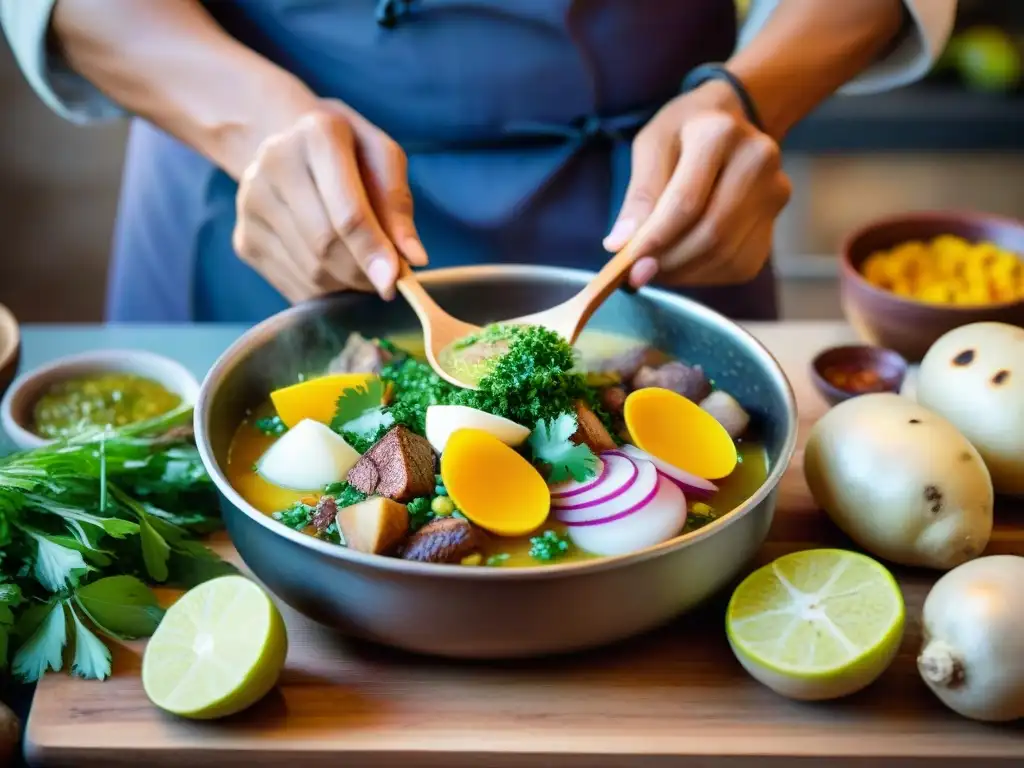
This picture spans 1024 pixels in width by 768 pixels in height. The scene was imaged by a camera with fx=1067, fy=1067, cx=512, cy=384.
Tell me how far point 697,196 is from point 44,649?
0.99m

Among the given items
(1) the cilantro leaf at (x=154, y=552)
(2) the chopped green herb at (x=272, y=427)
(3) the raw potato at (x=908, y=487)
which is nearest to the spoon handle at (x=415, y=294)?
(2) the chopped green herb at (x=272, y=427)

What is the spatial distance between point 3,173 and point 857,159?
3436 millimetres

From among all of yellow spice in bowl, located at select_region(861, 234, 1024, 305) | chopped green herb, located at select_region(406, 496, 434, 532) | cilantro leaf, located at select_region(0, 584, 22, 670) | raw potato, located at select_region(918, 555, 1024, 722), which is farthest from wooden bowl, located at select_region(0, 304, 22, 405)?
yellow spice in bowl, located at select_region(861, 234, 1024, 305)

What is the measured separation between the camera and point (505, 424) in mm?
1257

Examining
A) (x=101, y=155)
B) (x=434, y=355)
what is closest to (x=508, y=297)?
(x=434, y=355)

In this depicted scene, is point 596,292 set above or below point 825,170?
above

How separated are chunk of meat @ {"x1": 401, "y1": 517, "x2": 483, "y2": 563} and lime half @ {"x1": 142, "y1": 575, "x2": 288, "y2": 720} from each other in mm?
159

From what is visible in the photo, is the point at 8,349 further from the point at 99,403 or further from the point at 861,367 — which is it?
the point at 861,367

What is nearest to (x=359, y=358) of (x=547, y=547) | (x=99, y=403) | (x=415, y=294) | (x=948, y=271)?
(x=415, y=294)

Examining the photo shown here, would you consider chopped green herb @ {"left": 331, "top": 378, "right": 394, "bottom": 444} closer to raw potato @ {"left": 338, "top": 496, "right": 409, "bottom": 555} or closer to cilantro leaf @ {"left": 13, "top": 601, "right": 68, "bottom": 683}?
raw potato @ {"left": 338, "top": 496, "right": 409, "bottom": 555}

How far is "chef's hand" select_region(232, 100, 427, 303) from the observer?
57.4 inches

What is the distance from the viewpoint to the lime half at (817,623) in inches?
41.8

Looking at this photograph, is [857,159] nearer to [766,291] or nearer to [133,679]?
[766,291]

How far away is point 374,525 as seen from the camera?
1.13 metres
